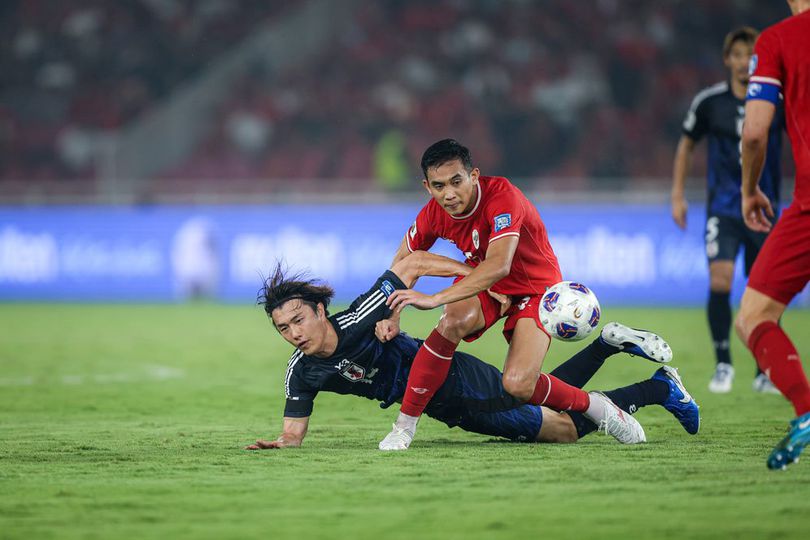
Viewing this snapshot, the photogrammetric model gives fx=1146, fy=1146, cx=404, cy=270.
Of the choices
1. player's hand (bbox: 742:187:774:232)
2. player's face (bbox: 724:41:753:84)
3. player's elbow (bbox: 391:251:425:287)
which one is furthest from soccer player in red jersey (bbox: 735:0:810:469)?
player's face (bbox: 724:41:753:84)

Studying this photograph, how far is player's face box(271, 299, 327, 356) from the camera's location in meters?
5.64

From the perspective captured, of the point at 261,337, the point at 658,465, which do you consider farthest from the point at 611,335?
the point at 261,337

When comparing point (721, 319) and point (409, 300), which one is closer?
point (409, 300)

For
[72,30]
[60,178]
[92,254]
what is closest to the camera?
[92,254]

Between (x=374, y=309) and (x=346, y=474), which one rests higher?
(x=374, y=309)

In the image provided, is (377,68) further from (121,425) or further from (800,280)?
(800,280)

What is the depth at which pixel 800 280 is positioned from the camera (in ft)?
15.3

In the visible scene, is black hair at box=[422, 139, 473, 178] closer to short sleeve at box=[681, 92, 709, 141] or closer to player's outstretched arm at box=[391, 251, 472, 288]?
player's outstretched arm at box=[391, 251, 472, 288]

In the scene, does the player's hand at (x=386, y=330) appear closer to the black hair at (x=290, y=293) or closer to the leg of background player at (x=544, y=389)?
the black hair at (x=290, y=293)

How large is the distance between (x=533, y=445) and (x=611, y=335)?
0.73 m

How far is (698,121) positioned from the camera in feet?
28.0

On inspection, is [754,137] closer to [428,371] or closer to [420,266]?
[420,266]

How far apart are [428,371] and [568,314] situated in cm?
76

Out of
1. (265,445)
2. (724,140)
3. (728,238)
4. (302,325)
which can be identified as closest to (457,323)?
(302,325)
